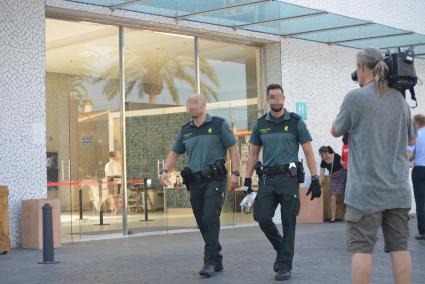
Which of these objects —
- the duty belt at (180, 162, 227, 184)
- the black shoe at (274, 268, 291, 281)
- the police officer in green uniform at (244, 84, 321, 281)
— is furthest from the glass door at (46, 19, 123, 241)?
the black shoe at (274, 268, 291, 281)

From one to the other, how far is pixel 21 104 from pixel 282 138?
551cm

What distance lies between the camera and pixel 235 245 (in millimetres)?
10930

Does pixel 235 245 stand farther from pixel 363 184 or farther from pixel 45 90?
pixel 363 184

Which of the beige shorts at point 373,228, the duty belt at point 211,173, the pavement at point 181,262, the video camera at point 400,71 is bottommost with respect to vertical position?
the pavement at point 181,262

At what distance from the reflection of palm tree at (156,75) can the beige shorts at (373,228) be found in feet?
29.5

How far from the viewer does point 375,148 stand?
4.89 meters

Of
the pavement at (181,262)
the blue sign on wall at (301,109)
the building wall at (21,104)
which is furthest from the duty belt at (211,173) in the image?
the blue sign on wall at (301,109)

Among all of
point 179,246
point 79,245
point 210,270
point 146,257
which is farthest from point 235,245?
point 210,270

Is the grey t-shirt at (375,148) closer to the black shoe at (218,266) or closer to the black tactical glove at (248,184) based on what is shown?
the black tactical glove at (248,184)

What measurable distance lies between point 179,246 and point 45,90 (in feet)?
10.7

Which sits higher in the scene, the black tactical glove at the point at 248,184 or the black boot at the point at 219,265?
the black tactical glove at the point at 248,184

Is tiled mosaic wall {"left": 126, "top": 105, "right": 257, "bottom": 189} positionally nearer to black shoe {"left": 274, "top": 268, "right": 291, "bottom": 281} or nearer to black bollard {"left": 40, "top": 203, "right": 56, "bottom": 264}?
black bollard {"left": 40, "top": 203, "right": 56, "bottom": 264}

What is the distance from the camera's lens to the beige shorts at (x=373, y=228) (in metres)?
4.78

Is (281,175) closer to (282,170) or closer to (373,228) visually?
(282,170)
